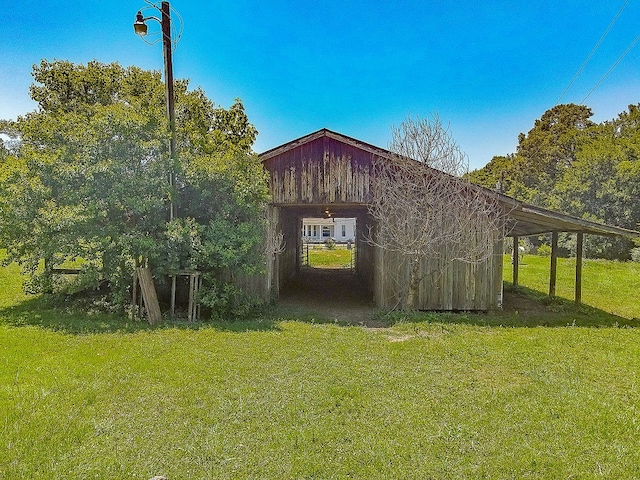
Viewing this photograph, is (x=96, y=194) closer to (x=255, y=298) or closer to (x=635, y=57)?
(x=255, y=298)

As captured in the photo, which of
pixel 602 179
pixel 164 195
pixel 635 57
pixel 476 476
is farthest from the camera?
pixel 602 179

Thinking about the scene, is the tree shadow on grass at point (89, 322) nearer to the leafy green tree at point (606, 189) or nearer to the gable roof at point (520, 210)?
the gable roof at point (520, 210)

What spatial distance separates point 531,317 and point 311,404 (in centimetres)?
764

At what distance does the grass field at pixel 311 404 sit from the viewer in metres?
3.40

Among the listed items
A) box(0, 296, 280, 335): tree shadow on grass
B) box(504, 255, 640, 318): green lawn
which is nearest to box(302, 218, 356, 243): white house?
box(504, 255, 640, 318): green lawn

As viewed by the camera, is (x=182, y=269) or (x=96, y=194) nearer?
(x=96, y=194)

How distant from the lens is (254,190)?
358 inches

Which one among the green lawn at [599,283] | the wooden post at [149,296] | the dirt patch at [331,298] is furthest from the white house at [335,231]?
the wooden post at [149,296]

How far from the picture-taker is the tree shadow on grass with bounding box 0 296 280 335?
7746mm

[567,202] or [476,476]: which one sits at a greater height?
[567,202]

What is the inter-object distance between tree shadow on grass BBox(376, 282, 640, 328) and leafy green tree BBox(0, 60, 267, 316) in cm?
431

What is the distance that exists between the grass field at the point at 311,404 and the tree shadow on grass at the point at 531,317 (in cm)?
119

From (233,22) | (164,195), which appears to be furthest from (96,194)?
(233,22)

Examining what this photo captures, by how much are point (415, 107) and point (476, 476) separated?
26.5 feet
